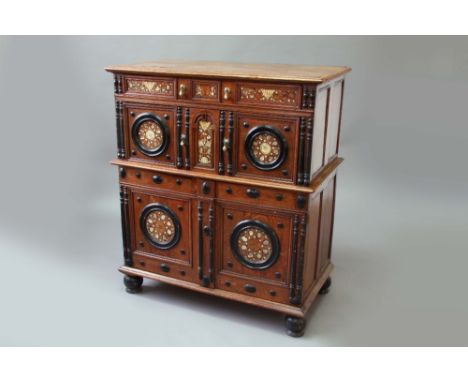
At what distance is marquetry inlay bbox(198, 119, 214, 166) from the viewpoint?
3311 mm

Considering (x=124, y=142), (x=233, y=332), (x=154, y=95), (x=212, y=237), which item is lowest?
(x=233, y=332)

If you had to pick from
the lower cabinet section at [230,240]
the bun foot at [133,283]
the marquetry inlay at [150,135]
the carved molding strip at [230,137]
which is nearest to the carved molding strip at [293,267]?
the lower cabinet section at [230,240]

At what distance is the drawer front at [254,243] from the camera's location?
3.32 metres

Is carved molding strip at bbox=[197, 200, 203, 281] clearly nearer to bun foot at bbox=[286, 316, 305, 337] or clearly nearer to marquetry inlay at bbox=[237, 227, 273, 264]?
marquetry inlay at bbox=[237, 227, 273, 264]

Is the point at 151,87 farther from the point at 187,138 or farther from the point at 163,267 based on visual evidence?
the point at 163,267

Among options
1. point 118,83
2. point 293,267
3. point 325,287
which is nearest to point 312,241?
point 293,267

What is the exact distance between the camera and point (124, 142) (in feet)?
11.8

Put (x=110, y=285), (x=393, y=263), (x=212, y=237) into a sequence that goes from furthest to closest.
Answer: (x=393, y=263) → (x=110, y=285) → (x=212, y=237)

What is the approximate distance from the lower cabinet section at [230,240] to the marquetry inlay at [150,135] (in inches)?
10.1

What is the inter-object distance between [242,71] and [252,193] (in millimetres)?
690

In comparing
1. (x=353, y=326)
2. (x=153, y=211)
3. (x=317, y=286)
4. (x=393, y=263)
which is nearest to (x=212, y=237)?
(x=153, y=211)

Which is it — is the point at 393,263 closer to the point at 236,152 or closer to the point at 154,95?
the point at 236,152

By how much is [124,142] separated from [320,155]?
121cm

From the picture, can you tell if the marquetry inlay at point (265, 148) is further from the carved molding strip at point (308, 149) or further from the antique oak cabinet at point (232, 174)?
the carved molding strip at point (308, 149)
